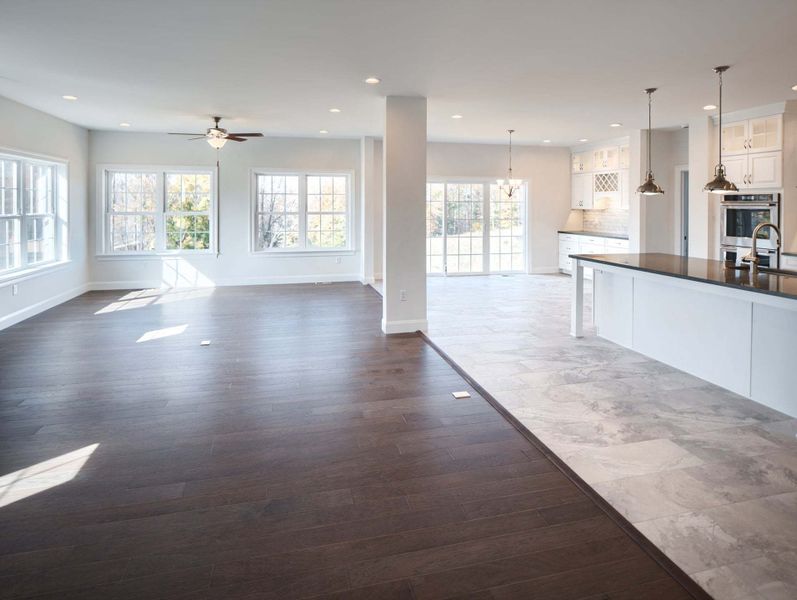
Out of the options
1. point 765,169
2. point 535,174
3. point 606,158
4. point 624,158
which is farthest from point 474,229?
point 765,169

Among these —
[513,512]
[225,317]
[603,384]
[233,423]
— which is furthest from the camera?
[225,317]

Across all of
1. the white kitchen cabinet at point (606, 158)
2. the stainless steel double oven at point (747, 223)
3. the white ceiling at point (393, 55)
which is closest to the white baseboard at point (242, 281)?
the white ceiling at point (393, 55)

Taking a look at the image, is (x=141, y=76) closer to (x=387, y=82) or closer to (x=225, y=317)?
(x=387, y=82)

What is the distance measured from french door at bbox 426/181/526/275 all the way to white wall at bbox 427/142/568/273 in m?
0.21

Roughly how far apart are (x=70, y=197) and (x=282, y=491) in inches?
302

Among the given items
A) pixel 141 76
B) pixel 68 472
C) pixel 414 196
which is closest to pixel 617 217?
pixel 414 196

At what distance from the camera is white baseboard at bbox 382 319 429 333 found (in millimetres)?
6301

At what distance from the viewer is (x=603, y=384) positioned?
4.39 metres

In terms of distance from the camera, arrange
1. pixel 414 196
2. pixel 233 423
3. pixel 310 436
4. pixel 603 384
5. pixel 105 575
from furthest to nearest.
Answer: pixel 414 196
pixel 603 384
pixel 233 423
pixel 310 436
pixel 105 575

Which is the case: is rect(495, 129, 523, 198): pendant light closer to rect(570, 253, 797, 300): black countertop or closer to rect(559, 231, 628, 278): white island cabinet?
rect(559, 231, 628, 278): white island cabinet

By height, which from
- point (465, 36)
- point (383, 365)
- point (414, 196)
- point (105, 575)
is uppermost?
point (465, 36)

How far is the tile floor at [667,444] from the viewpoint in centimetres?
222

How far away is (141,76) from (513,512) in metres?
5.31

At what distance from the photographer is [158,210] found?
31.7ft
